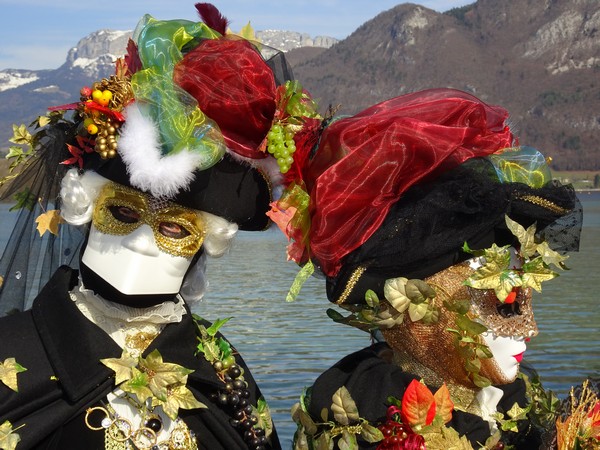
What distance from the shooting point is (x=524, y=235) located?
278 cm

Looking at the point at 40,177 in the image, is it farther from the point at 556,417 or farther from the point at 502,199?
the point at 556,417

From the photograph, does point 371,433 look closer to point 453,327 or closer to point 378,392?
point 378,392

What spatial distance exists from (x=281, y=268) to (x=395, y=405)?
13378 millimetres

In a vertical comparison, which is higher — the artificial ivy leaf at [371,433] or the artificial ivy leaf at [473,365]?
the artificial ivy leaf at [473,365]

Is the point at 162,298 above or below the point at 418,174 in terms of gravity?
below

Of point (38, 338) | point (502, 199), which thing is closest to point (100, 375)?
point (38, 338)

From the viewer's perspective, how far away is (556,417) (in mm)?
2887

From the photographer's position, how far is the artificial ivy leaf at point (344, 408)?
9.26 feet

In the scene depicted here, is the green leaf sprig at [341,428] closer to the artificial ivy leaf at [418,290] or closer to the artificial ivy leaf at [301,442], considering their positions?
the artificial ivy leaf at [301,442]

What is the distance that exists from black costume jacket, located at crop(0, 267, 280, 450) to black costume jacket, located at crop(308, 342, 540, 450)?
1.29 ft

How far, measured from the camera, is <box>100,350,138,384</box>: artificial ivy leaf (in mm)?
2883

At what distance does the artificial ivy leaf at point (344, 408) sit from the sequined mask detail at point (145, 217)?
2.05 ft

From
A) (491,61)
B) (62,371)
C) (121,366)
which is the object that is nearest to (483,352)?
(121,366)

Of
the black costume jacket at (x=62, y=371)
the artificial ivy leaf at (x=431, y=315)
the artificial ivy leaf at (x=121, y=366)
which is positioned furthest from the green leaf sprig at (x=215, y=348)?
the artificial ivy leaf at (x=431, y=315)
